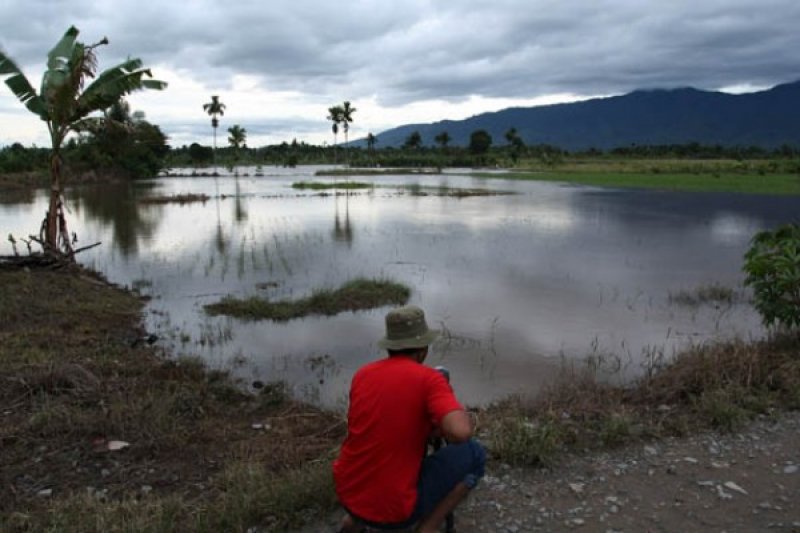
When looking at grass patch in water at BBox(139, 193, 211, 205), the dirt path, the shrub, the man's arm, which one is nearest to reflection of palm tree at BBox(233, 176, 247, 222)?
grass patch in water at BBox(139, 193, 211, 205)

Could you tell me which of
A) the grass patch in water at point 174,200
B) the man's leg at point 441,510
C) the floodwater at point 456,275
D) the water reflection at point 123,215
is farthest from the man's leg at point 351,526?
the grass patch in water at point 174,200

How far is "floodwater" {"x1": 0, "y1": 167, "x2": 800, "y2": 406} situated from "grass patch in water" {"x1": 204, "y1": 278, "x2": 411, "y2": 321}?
320 millimetres

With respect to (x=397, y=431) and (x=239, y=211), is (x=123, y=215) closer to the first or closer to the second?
(x=239, y=211)

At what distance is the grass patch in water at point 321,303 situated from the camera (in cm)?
1123

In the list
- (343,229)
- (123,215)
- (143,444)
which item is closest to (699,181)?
(343,229)

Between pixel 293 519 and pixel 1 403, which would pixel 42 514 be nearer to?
pixel 293 519

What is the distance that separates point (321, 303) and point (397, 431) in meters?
8.84

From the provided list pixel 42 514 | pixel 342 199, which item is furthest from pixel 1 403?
pixel 342 199

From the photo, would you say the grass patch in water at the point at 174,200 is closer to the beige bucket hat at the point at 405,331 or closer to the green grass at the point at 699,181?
the green grass at the point at 699,181

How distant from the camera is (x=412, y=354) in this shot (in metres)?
3.22

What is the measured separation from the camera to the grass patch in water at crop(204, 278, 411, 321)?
442 inches

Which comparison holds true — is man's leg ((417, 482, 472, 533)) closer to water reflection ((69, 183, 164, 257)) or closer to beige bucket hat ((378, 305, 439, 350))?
beige bucket hat ((378, 305, 439, 350))

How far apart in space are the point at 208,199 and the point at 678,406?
37.8 m

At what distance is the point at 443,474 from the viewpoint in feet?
10.6
